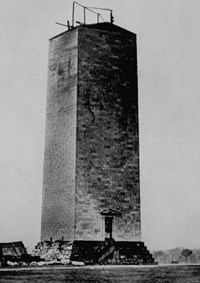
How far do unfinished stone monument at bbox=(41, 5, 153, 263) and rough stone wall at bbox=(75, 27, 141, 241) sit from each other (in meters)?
0.05

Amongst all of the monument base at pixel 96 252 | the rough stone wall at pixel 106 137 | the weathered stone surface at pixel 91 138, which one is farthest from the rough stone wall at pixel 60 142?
the monument base at pixel 96 252

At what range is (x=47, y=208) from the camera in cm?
2945

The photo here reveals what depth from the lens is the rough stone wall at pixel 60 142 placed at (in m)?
28.2

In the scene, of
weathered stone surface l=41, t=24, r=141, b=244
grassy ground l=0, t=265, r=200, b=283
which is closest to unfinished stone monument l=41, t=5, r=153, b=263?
weathered stone surface l=41, t=24, r=141, b=244

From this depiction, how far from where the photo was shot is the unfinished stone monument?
27.8 metres

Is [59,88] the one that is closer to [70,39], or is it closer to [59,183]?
[70,39]

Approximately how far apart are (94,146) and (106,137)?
831mm

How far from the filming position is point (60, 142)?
2927cm

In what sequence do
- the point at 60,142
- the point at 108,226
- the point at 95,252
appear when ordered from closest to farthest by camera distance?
the point at 95,252, the point at 108,226, the point at 60,142

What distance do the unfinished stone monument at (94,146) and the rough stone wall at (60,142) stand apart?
1.9 inches

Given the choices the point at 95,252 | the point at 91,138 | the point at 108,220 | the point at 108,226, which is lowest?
the point at 95,252

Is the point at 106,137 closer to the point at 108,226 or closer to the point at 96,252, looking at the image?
the point at 108,226

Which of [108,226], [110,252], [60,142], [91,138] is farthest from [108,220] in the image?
[60,142]

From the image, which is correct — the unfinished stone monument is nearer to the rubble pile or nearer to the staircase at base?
the staircase at base
